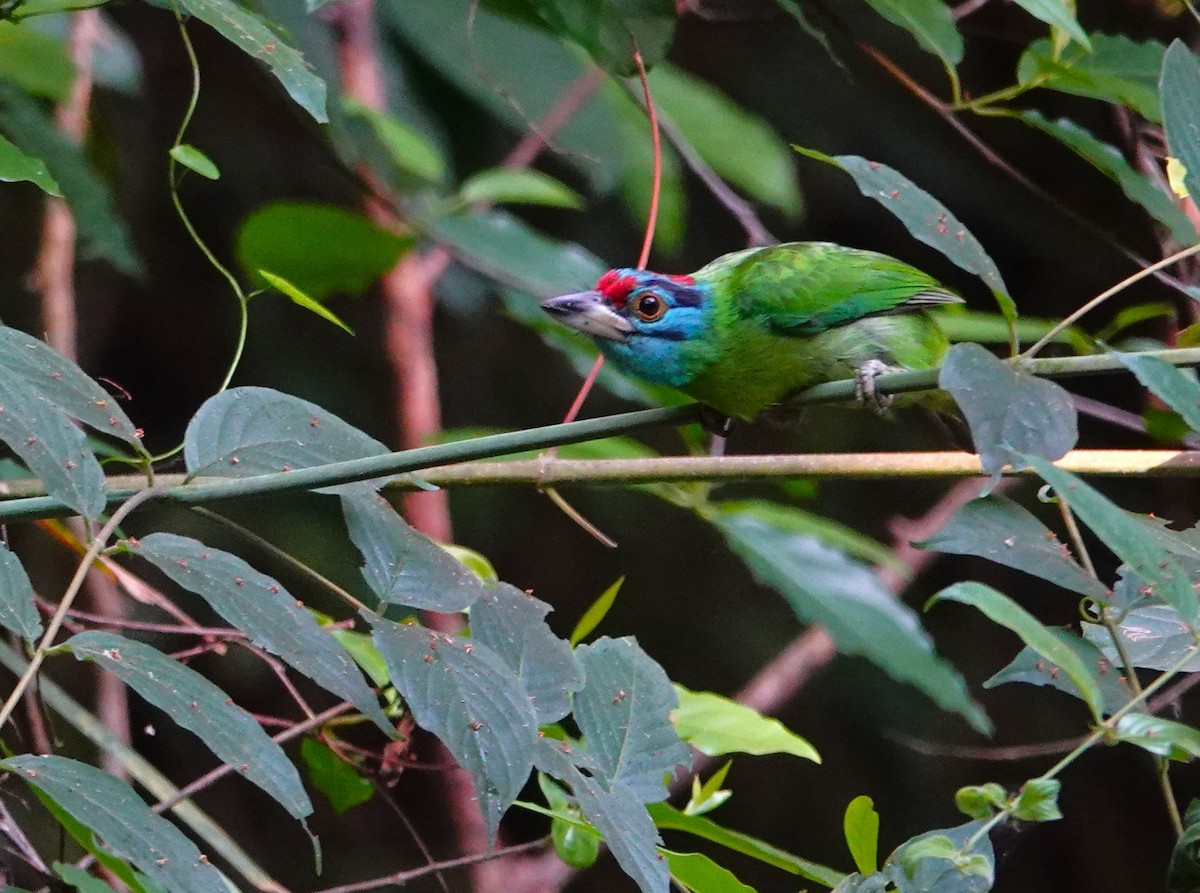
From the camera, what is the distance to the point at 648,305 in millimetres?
2049

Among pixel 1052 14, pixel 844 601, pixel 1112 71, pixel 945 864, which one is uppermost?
pixel 1052 14

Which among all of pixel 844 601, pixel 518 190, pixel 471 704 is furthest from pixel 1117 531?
pixel 518 190

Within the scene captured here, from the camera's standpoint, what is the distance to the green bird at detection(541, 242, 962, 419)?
2033 millimetres

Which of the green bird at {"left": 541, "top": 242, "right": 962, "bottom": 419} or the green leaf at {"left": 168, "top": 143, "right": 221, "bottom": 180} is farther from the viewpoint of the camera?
the green bird at {"left": 541, "top": 242, "right": 962, "bottom": 419}

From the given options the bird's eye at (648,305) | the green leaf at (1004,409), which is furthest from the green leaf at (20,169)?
the green leaf at (1004,409)

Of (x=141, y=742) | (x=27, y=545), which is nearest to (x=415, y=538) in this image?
(x=27, y=545)

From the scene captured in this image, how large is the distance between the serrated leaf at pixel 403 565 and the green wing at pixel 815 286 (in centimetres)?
97

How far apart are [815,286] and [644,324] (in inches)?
11.7

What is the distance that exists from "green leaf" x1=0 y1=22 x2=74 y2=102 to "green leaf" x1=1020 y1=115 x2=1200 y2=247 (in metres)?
1.79

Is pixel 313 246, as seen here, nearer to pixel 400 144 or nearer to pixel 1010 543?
pixel 400 144

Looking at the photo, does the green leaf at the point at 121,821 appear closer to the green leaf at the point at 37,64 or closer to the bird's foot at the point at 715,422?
the bird's foot at the point at 715,422

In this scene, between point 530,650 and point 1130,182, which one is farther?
point 1130,182

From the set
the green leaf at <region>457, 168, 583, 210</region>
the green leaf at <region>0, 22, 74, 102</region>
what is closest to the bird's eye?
the green leaf at <region>457, 168, 583, 210</region>

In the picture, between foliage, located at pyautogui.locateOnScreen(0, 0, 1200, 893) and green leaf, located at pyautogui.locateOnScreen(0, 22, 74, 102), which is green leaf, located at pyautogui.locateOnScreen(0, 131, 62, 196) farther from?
green leaf, located at pyautogui.locateOnScreen(0, 22, 74, 102)
